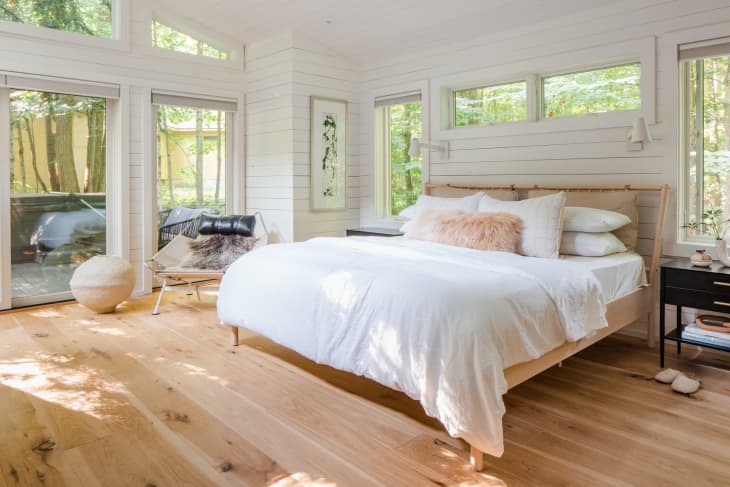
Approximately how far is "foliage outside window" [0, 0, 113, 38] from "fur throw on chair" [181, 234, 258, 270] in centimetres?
201

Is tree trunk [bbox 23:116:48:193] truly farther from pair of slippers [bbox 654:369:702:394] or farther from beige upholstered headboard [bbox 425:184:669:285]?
pair of slippers [bbox 654:369:702:394]

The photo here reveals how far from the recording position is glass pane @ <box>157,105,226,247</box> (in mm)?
5418

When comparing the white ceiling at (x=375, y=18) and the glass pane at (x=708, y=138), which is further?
the white ceiling at (x=375, y=18)

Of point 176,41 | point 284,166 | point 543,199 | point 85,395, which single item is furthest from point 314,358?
point 176,41

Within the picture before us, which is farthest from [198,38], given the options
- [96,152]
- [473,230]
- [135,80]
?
[473,230]

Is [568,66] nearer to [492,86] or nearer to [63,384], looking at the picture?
[492,86]

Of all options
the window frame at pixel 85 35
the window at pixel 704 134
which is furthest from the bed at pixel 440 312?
the window frame at pixel 85 35

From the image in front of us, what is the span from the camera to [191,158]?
18.4 feet

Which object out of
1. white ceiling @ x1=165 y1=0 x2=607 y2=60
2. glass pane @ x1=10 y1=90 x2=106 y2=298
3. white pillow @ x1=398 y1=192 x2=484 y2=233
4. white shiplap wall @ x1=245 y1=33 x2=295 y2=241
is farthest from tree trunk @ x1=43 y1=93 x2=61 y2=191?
white pillow @ x1=398 y1=192 x2=484 y2=233

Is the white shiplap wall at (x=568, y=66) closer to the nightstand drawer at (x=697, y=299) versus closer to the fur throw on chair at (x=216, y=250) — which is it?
the nightstand drawer at (x=697, y=299)

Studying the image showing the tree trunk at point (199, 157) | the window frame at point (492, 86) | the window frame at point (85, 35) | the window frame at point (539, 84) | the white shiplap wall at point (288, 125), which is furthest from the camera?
the tree trunk at point (199, 157)

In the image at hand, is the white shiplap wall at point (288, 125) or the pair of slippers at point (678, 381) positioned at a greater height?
the white shiplap wall at point (288, 125)

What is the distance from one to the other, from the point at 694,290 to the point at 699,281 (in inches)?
2.4

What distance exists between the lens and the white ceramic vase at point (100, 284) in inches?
172
